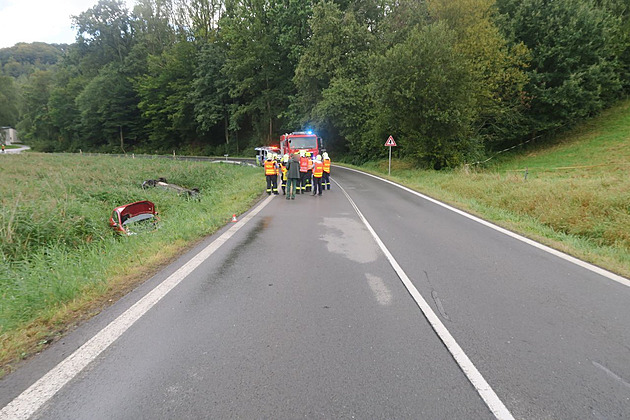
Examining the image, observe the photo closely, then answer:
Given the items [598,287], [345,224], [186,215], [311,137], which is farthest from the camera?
[311,137]

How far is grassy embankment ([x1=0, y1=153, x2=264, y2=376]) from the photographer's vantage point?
Result: 3480 mm

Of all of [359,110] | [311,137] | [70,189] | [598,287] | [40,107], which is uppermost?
[40,107]

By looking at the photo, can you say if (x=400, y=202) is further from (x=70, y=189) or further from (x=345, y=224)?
(x=70, y=189)

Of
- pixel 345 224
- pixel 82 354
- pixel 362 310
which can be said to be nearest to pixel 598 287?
pixel 362 310

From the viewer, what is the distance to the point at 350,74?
33250 mm

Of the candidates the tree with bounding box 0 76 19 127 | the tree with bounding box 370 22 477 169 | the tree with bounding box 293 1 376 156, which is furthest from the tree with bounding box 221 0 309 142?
the tree with bounding box 0 76 19 127

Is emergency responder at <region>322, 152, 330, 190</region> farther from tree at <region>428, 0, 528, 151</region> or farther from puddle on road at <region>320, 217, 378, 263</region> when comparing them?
tree at <region>428, 0, 528, 151</region>

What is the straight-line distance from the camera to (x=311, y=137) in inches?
743

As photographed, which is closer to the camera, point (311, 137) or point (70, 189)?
point (70, 189)

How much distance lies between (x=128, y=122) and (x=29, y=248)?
6027 centimetres

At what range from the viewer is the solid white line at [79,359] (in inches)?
90.8

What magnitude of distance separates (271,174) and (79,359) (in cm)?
1075

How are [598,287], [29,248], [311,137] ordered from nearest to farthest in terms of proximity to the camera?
1. [598,287]
2. [29,248]
3. [311,137]

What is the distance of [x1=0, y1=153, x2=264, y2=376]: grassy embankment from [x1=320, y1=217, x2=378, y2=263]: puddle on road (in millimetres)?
2633
